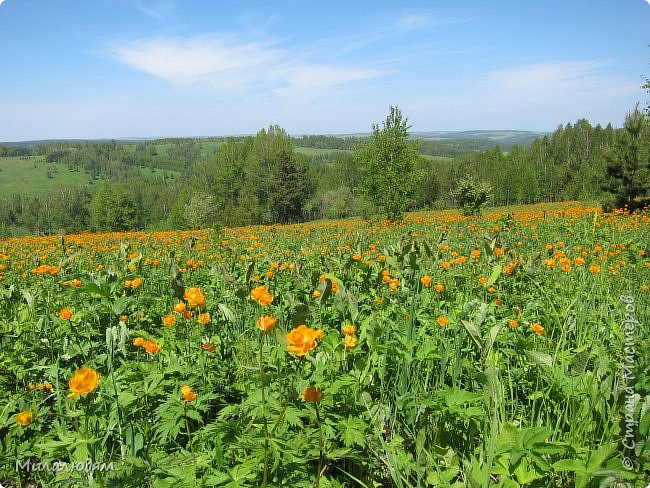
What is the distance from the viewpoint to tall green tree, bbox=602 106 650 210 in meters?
20.8

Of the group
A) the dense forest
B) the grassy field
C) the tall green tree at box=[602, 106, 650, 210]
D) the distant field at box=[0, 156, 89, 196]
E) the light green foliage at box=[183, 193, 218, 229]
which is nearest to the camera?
the grassy field

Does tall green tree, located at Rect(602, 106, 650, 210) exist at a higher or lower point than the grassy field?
higher

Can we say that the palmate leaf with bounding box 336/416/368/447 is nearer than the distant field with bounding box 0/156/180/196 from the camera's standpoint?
Yes

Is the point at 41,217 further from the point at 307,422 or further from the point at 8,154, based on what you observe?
the point at 8,154

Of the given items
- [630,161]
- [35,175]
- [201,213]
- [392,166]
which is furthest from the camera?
[35,175]

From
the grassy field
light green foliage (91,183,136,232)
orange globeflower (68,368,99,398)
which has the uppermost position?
orange globeflower (68,368,99,398)

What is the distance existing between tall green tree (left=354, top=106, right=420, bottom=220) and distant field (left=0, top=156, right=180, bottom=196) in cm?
12909

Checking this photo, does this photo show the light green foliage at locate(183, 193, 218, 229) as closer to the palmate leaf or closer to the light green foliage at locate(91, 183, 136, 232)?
the light green foliage at locate(91, 183, 136, 232)

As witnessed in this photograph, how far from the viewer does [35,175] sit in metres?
135

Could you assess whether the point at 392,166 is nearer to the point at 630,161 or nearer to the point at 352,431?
the point at 630,161

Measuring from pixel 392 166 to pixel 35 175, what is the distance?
155m

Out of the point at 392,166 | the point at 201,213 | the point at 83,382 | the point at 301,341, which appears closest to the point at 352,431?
the point at 301,341

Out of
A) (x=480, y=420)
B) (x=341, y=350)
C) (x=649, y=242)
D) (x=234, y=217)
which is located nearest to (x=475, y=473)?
(x=480, y=420)

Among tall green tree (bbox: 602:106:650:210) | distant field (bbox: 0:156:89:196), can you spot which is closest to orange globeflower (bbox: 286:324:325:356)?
tall green tree (bbox: 602:106:650:210)
